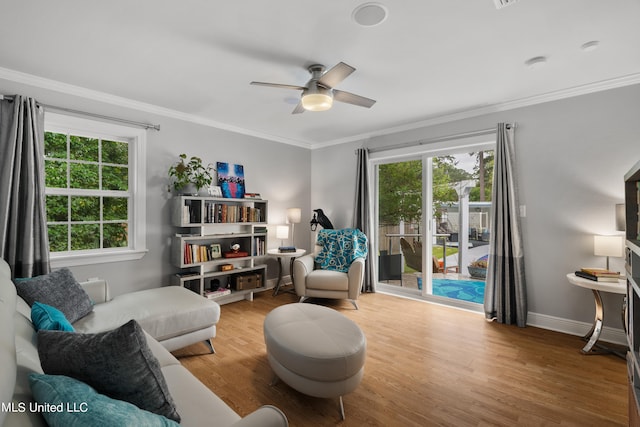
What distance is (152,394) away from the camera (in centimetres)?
101

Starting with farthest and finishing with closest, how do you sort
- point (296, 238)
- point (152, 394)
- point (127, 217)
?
point (296, 238) → point (127, 217) → point (152, 394)

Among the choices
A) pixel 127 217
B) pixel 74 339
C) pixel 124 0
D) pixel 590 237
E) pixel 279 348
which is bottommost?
pixel 279 348

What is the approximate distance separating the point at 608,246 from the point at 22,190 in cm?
531

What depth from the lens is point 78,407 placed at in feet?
2.56

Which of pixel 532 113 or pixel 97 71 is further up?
pixel 97 71

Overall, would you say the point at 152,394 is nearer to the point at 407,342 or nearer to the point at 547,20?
the point at 407,342

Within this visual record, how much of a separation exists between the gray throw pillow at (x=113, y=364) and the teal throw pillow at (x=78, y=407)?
2.7 inches

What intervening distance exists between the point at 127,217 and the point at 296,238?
8.34 feet

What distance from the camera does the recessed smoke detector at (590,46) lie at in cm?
221

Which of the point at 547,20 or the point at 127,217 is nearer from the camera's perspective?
the point at 547,20

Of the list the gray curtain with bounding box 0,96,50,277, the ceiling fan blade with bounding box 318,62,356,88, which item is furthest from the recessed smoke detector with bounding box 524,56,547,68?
the gray curtain with bounding box 0,96,50,277

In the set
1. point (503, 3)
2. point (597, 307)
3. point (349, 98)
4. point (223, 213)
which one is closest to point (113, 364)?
point (349, 98)

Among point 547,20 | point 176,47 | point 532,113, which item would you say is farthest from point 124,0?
point 532,113

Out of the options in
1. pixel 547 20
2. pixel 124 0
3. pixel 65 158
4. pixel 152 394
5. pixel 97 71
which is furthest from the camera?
pixel 65 158
